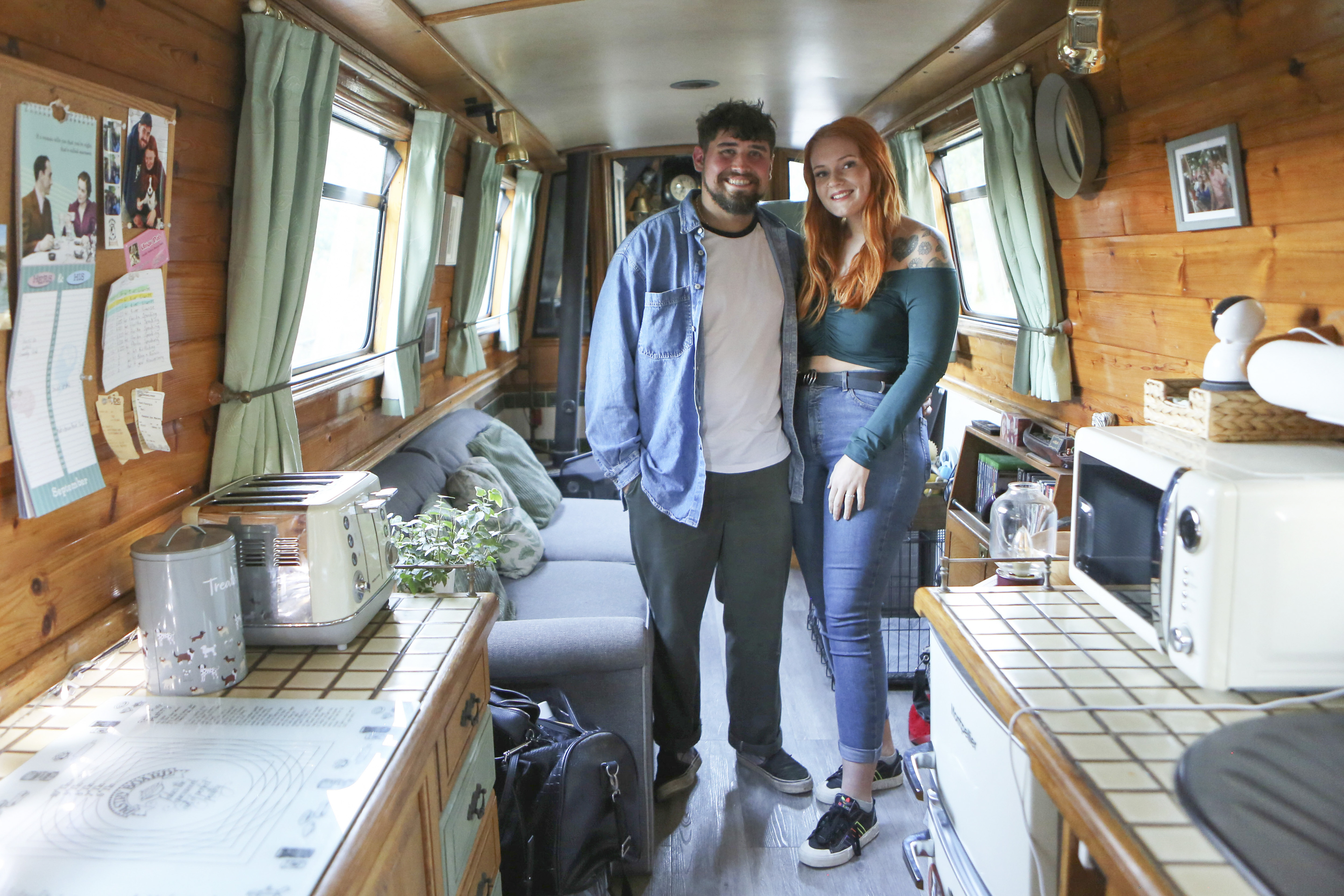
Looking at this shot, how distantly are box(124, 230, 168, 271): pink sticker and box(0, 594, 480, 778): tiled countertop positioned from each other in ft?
2.03

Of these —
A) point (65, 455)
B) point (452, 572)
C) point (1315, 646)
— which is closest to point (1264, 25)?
point (1315, 646)

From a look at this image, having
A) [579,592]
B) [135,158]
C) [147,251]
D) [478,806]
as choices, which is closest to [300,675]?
[478,806]

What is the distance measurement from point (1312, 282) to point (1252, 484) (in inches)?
36.4

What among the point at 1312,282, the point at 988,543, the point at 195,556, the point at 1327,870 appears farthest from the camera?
the point at 988,543

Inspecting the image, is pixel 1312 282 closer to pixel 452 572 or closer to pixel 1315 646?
pixel 1315 646

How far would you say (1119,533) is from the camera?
1463mm

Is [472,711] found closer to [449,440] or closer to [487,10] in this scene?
[487,10]

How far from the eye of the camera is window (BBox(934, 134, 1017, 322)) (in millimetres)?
4141

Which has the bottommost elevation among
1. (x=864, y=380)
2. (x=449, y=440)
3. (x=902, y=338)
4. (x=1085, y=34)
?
(x=449, y=440)

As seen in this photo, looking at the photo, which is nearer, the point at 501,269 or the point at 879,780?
the point at 879,780

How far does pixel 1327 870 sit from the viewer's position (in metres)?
0.87

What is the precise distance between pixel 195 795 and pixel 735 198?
5.38 feet

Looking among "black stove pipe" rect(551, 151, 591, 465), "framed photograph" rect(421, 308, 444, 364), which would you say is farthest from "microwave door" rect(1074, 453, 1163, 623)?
"black stove pipe" rect(551, 151, 591, 465)

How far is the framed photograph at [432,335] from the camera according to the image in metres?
3.67
